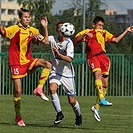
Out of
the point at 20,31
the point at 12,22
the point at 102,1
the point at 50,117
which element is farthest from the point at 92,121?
the point at 12,22

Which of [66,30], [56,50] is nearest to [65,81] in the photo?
[56,50]

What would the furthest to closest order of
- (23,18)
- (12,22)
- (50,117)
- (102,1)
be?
(12,22) < (102,1) < (50,117) < (23,18)

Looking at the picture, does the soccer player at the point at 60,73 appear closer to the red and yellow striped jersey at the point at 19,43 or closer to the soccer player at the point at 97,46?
the red and yellow striped jersey at the point at 19,43

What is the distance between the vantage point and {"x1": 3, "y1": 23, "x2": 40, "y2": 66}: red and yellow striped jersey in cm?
1234

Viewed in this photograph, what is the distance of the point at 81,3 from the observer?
29.2 m

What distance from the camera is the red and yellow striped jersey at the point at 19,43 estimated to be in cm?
1234

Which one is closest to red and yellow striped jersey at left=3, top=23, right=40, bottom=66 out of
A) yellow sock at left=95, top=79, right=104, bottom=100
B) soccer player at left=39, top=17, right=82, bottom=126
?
soccer player at left=39, top=17, right=82, bottom=126

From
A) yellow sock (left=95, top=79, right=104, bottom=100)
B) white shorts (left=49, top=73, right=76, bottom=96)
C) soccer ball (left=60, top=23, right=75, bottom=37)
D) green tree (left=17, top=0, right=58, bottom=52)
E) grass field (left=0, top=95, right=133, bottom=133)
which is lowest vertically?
grass field (left=0, top=95, right=133, bottom=133)

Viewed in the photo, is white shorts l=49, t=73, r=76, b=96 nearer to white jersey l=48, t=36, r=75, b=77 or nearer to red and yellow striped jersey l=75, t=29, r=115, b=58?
white jersey l=48, t=36, r=75, b=77

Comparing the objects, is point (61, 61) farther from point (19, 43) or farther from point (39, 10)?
point (39, 10)

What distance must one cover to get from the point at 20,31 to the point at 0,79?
50.8 feet

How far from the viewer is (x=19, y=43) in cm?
1238

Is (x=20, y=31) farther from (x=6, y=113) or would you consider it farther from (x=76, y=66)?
(x=76, y=66)

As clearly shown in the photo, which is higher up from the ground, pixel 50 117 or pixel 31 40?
pixel 31 40
